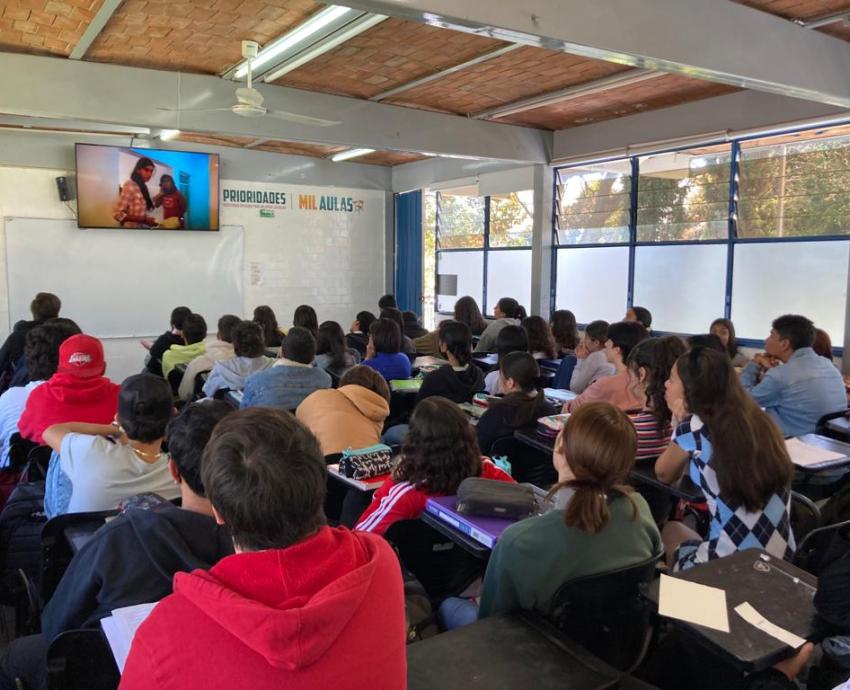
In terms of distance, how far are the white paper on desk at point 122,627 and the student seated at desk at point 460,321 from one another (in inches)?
197

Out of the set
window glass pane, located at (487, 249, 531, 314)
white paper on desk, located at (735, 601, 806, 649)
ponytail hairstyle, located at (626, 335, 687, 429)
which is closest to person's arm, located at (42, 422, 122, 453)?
white paper on desk, located at (735, 601, 806, 649)

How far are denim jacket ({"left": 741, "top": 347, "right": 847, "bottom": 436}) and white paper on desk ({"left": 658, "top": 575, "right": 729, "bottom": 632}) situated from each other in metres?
2.75

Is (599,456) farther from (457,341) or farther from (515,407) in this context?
(457,341)

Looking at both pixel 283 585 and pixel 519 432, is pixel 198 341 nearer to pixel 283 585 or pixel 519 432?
pixel 519 432

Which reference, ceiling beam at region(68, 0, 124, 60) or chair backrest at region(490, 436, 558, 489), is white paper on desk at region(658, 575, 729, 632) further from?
ceiling beam at region(68, 0, 124, 60)

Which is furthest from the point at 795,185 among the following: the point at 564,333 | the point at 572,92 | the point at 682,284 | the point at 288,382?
the point at 288,382

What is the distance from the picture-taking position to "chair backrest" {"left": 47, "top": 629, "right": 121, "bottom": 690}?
1473 millimetres

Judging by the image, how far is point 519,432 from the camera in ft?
10.7

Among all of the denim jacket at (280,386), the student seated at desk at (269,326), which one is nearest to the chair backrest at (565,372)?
the denim jacket at (280,386)

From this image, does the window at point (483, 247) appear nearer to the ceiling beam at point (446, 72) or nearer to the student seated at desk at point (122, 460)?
the ceiling beam at point (446, 72)

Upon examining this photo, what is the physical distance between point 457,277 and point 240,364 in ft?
17.9

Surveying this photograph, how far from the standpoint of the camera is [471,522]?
194 cm

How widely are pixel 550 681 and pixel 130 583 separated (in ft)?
2.96

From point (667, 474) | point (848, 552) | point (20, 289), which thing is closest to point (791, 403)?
point (667, 474)
